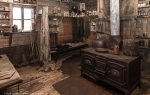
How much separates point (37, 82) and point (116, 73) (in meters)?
2.00

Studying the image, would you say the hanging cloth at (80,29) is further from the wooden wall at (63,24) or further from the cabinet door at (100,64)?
the cabinet door at (100,64)

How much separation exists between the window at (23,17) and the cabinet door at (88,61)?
263 centimetres

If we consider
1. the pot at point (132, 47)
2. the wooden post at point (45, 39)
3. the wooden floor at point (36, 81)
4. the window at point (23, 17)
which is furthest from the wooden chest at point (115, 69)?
the window at point (23, 17)

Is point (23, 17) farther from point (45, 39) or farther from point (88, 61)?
point (88, 61)

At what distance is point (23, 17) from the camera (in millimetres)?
4270

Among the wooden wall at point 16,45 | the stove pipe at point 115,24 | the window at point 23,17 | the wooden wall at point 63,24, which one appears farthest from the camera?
the wooden wall at point 63,24

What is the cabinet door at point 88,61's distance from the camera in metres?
2.94

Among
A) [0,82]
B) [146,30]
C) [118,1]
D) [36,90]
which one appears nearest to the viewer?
[0,82]

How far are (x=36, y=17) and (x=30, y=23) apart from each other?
34cm

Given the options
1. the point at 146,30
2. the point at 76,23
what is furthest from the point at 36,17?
the point at 146,30

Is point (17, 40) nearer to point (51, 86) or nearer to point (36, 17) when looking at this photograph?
point (36, 17)

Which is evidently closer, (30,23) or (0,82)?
(0,82)

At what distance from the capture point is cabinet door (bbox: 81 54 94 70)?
2.94 metres

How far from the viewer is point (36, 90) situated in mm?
2686
